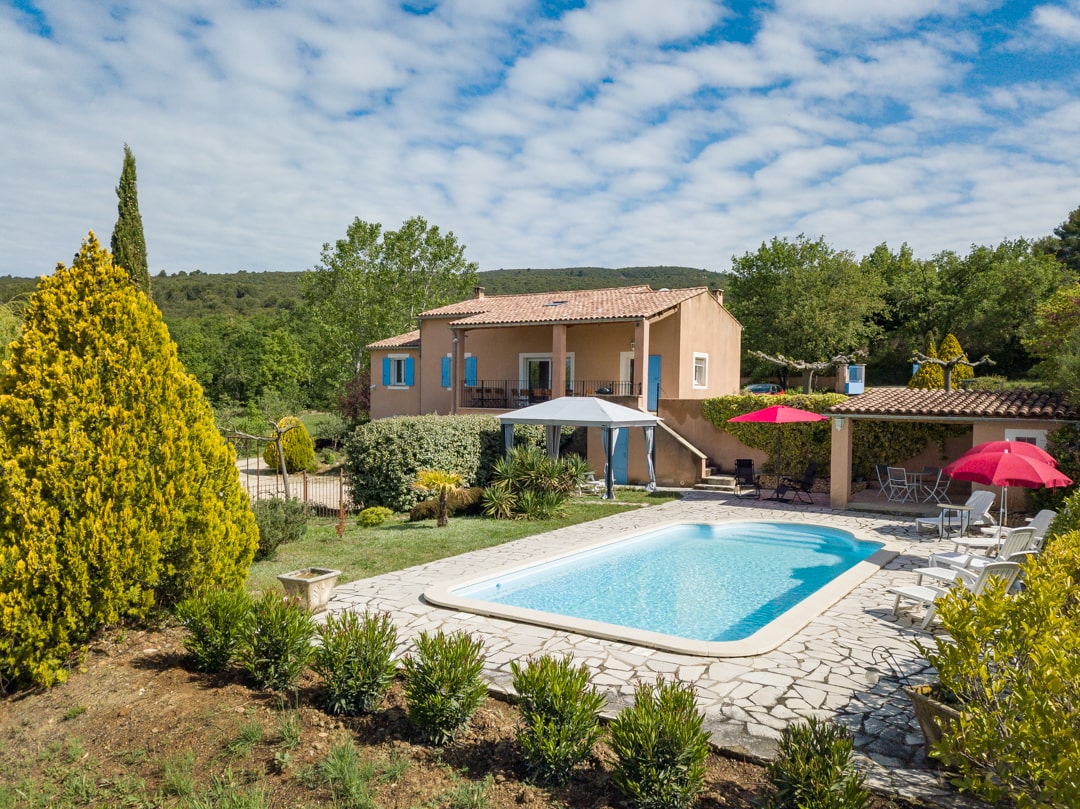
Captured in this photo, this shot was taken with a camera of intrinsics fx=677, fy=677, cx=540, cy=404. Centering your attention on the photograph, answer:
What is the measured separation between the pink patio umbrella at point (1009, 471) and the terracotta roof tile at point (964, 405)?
16.5 ft

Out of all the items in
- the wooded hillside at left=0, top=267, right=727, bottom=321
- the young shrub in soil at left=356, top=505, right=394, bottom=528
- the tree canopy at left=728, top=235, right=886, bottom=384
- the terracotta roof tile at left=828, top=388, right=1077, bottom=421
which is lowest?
the young shrub in soil at left=356, top=505, right=394, bottom=528

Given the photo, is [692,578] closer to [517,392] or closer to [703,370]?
[703,370]

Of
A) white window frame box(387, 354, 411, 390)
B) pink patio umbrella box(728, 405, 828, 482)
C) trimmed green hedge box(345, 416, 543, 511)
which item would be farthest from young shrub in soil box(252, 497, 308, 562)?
white window frame box(387, 354, 411, 390)

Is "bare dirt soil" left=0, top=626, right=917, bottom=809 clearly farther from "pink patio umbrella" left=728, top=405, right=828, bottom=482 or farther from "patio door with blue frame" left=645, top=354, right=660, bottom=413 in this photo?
"patio door with blue frame" left=645, top=354, right=660, bottom=413

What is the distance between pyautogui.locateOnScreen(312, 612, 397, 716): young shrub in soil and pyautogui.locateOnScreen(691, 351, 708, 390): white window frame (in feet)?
69.8

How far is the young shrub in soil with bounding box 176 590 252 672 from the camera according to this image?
5.86 metres

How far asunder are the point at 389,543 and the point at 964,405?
13.7 meters

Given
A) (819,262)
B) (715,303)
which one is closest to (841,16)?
(715,303)

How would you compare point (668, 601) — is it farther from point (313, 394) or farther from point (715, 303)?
point (313, 394)

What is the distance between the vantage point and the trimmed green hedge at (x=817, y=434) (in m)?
19.8

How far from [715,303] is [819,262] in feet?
70.6

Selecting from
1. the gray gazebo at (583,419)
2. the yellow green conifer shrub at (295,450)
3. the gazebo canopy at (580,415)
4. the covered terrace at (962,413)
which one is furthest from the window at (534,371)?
the covered terrace at (962,413)

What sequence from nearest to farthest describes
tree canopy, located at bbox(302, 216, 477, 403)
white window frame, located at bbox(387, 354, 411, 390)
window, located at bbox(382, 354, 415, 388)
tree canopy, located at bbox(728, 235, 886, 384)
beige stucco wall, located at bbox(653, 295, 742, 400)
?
1. beige stucco wall, located at bbox(653, 295, 742, 400)
2. window, located at bbox(382, 354, 415, 388)
3. white window frame, located at bbox(387, 354, 411, 390)
4. tree canopy, located at bbox(302, 216, 477, 403)
5. tree canopy, located at bbox(728, 235, 886, 384)

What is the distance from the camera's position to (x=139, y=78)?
1152 cm
